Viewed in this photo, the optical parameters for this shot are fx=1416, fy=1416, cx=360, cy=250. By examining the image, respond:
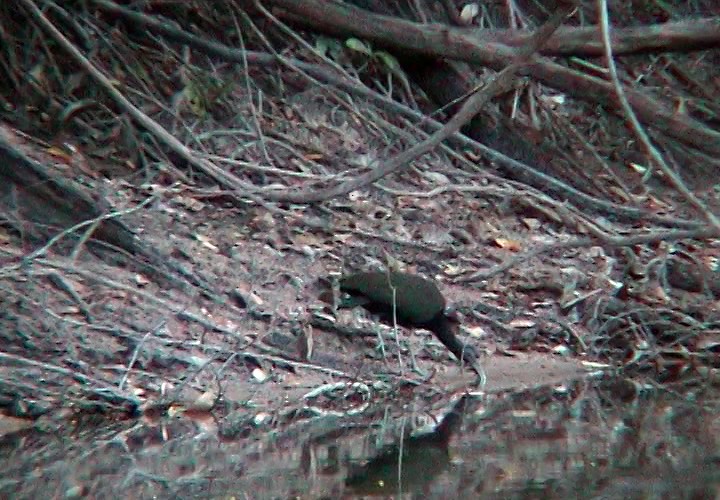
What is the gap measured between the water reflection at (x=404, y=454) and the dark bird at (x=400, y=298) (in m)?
0.43

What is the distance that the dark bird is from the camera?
6750mm

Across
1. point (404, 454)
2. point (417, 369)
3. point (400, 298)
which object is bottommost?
point (404, 454)

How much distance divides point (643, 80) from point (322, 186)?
10.9 ft

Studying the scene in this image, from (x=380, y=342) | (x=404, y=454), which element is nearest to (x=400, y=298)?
(x=380, y=342)

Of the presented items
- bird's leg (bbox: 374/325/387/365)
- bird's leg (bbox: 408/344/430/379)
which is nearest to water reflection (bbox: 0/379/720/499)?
bird's leg (bbox: 408/344/430/379)

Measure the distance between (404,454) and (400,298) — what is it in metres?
1.40

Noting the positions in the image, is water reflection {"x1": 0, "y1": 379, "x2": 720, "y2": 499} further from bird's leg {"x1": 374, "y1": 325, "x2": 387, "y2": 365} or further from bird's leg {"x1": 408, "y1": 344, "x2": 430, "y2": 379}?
bird's leg {"x1": 374, "y1": 325, "x2": 387, "y2": 365}

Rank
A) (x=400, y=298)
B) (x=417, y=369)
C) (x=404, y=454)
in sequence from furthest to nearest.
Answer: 1. (x=417, y=369)
2. (x=400, y=298)
3. (x=404, y=454)

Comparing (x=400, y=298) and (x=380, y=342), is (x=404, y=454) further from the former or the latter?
(x=380, y=342)

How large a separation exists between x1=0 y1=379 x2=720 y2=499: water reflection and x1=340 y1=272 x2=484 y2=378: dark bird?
431mm

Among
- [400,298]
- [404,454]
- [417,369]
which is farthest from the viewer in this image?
[417,369]

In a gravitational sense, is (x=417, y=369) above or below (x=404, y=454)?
above

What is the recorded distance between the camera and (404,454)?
546 centimetres

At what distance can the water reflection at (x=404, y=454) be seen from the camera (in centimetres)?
492
